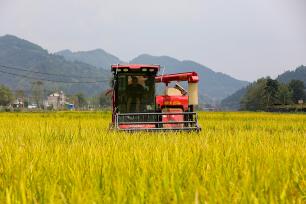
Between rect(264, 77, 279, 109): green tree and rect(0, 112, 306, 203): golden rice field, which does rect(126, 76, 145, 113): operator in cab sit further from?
rect(264, 77, 279, 109): green tree

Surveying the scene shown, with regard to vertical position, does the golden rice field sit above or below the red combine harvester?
below

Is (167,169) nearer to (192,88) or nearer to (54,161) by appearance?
(54,161)

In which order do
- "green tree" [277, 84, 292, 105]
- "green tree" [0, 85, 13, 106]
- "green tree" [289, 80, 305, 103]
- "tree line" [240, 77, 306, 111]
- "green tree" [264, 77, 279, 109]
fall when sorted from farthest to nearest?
"green tree" [0, 85, 13, 106]
"green tree" [289, 80, 305, 103]
"green tree" [277, 84, 292, 105]
"tree line" [240, 77, 306, 111]
"green tree" [264, 77, 279, 109]

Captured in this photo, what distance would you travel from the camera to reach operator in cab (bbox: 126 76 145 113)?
465 inches

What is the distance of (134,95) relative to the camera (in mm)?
11891

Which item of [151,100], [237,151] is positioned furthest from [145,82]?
[237,151]

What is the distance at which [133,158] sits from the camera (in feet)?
11.4

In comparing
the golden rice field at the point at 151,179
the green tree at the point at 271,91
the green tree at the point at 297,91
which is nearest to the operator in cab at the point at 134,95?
the golden rice field at the point at 151,179

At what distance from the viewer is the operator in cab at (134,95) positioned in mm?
11812

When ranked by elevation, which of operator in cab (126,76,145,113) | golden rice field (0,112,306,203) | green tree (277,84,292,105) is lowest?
golden rice field (0,112,306,203)

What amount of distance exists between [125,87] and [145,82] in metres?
0.59

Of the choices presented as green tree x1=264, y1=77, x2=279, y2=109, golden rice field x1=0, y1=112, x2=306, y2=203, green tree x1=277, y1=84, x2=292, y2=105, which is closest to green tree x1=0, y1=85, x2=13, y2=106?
green tree x1=264, y1=77, x2=279, y2=109

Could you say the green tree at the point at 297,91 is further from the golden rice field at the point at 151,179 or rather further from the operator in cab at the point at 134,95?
the golden rice field at the point at 151,179

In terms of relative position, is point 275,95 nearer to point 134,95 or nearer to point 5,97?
point 5,97
